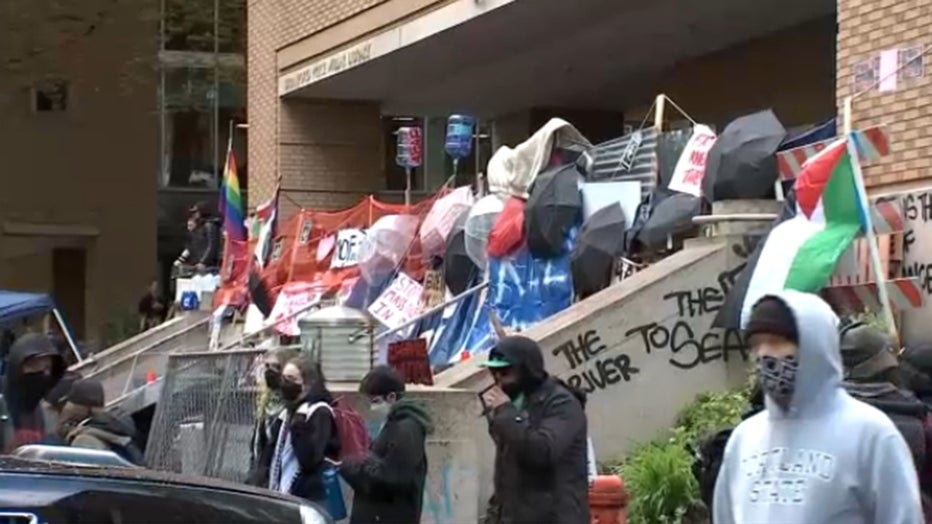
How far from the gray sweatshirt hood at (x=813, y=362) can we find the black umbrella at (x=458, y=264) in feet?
38.1

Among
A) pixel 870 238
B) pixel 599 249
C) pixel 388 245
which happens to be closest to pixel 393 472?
pixel 870 238

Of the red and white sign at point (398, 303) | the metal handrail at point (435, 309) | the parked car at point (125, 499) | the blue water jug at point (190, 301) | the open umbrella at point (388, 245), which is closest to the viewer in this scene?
the parked car at point (125, 499)

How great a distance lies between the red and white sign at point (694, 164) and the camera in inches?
551

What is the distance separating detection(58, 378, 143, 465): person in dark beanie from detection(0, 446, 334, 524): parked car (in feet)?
13.5

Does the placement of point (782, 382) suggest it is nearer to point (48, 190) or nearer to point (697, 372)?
point (697, 372)

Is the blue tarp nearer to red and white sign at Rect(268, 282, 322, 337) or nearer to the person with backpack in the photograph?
red and white sign at Rect(268, 282, 322, 337)

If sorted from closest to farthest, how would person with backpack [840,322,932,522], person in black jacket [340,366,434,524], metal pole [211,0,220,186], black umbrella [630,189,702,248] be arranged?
person with backpack [840,322,932,522] → person in black jacket [340,366,434,524] → black umbrella [630,189,702,248] → metal pole [211,0,220,186]

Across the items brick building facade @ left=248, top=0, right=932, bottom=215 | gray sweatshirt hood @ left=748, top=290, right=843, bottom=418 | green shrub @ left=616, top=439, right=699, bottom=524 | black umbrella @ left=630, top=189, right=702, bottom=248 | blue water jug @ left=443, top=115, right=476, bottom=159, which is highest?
brick building facade @ left=248, top=0, right=932, bottom=215

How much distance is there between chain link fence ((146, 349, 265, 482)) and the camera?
41.7ft

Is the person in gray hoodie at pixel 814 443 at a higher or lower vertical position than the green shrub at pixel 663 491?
higher

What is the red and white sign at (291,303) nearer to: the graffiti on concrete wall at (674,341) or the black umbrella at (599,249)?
the black umbrella at (599,249)

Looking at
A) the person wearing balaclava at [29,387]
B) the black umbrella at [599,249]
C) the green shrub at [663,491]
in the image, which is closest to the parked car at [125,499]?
the person wearing balaclava at [29,387]

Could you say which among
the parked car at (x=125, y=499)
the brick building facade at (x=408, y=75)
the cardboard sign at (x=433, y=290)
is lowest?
the cardboard sign at (x=433, y=290)

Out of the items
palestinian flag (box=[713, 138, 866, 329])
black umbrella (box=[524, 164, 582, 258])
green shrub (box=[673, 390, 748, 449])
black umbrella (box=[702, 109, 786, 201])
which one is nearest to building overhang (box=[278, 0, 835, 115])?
black umbrella (box=[524, 164, 582, 258])
